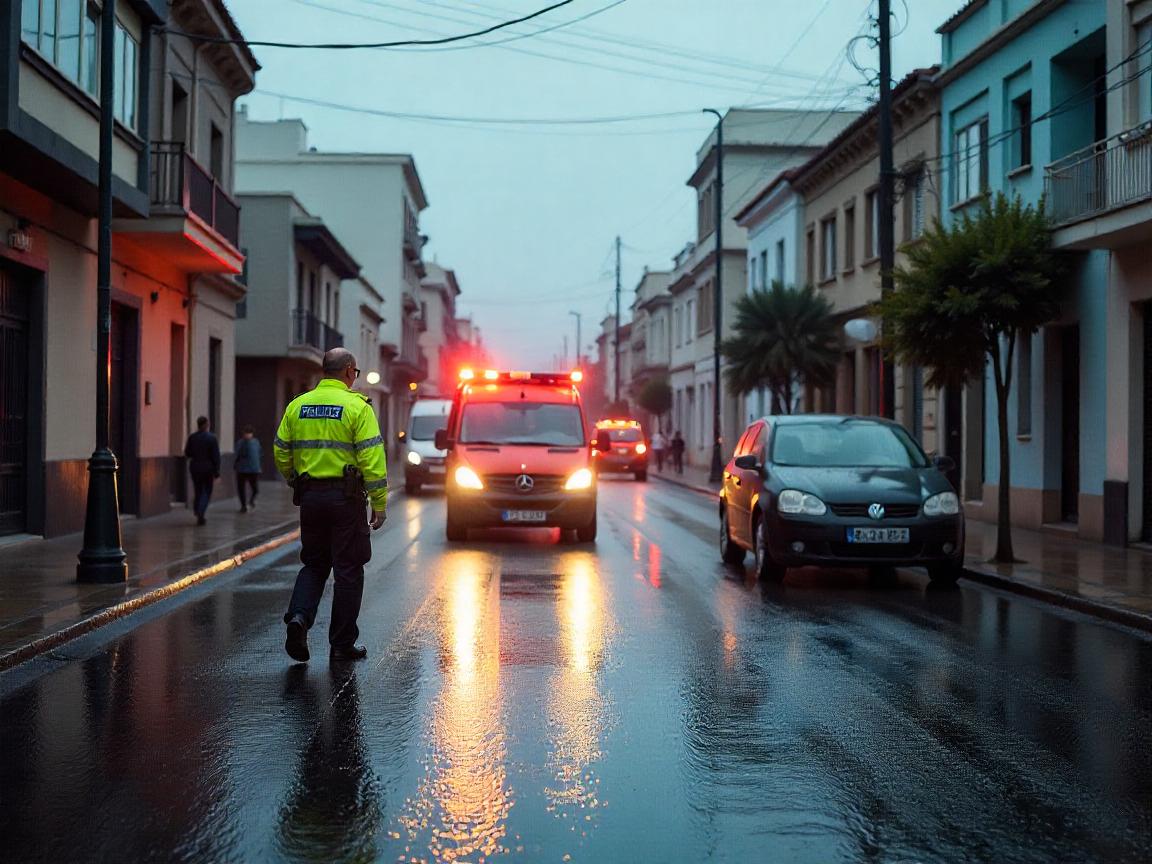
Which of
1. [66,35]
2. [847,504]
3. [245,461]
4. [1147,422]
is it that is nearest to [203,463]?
[245,461]

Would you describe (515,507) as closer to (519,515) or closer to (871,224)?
(519,515)

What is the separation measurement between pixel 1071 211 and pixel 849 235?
1487 centimetres

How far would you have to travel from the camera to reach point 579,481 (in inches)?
669

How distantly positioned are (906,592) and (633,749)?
22.8ft

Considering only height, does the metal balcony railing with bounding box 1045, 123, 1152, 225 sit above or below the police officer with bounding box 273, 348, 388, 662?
above

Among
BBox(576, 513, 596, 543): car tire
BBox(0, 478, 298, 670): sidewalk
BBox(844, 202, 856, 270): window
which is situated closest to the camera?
BBox(0, 478, 298, 670): sidewalk

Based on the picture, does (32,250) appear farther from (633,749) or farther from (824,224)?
(824,224)

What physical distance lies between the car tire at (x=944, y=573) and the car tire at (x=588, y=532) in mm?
5429

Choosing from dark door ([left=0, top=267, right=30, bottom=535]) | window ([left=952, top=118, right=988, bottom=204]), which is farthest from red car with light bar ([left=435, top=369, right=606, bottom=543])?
window ([left=952, top=118, right=988, bottom=204])

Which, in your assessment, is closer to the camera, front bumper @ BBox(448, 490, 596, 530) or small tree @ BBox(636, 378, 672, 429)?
front bumper @ BBox(448, 490, 596, 530)

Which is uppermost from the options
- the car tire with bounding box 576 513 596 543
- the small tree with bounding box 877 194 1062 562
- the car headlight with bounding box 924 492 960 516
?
the small tree with bounding box 877 194 1062 562

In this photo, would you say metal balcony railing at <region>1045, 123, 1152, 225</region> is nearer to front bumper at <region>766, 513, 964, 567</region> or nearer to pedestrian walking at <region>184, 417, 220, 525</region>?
front bumper at <region>766, 513, 964, 567</region>

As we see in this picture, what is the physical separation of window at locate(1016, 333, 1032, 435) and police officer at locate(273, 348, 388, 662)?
606 inches

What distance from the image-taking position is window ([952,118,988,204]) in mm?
22891
